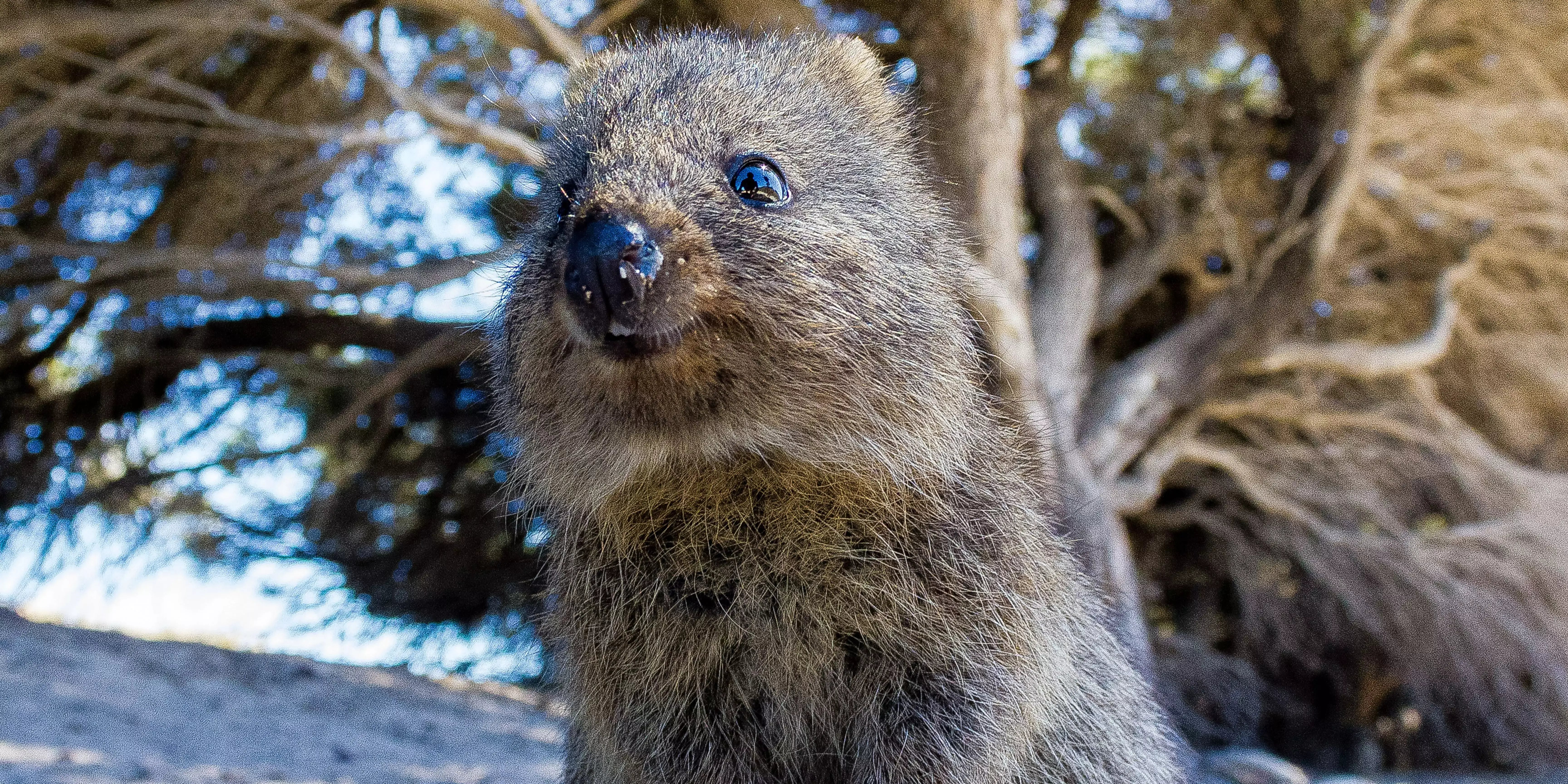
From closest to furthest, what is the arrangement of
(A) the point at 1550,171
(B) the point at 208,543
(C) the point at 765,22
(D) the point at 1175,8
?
(C) the point at 765,22 → (B) the point at 208,543 → (D) the point at 1175,8 → (A) the point at 1550,171

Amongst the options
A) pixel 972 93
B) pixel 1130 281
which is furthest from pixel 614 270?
pixel 1130 281

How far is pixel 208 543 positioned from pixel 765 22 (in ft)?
19.1

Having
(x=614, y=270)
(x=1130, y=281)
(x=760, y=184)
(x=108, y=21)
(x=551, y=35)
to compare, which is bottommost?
(x=1130, y=281)

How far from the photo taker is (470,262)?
563 centimetres

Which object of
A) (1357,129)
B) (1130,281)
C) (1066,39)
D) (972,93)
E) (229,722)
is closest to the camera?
(229,722)

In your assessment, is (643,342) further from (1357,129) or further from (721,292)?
(1357,129)

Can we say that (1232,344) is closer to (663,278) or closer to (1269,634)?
(1269,634)

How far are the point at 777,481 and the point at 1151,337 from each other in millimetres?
8132

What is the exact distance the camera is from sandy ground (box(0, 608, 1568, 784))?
4066mm

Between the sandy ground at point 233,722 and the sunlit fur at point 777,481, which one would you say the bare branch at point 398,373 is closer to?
the sandy ground at point 233,722

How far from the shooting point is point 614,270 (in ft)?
6.16

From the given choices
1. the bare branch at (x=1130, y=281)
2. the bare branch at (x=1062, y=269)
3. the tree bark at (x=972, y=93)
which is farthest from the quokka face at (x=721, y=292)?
the bare branch at (x=1130, y=281)

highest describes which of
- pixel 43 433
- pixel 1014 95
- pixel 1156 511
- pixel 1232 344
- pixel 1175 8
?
pixel 1175 8

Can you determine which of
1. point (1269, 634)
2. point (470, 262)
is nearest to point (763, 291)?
point (470, 262)
